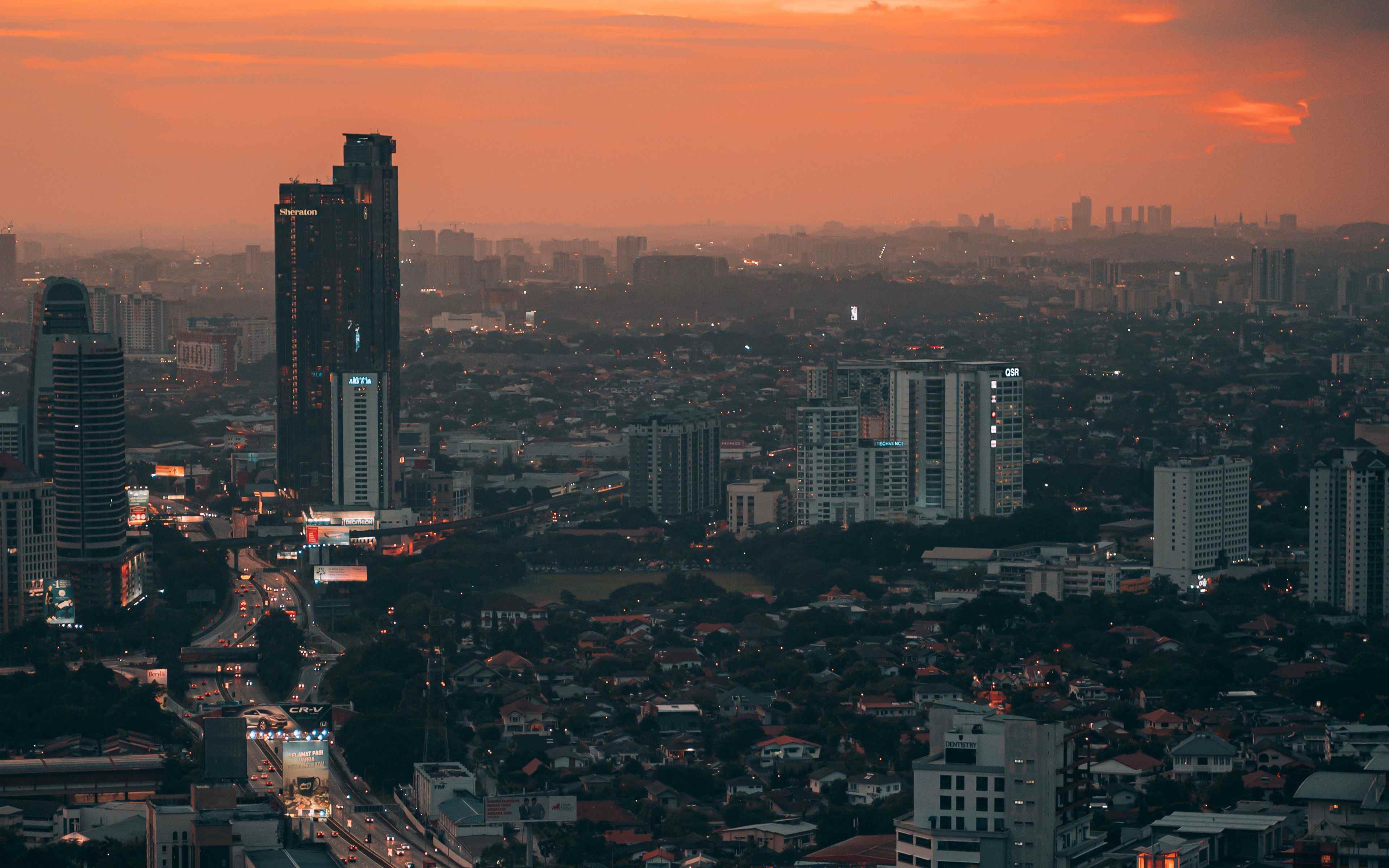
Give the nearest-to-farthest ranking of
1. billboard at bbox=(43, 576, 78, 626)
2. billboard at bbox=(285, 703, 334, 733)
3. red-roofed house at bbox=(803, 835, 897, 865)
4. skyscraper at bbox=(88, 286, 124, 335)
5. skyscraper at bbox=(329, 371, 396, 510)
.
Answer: red-roofed house at bbox=(803, 835, 897, 865) < billboard at bbox=(285, 703, 334, 733) < billboard at bbox=(43, 576, 78, 626) < skyscraper at bbox=(329, 371, 396, 510) < skyscraper at bbox=(88, 286, 124, 335)

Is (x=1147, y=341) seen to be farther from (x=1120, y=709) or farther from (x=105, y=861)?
(x=105, y=861)

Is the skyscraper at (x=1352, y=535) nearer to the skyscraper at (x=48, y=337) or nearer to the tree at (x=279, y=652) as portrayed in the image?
the tree at (x=279, y=652)

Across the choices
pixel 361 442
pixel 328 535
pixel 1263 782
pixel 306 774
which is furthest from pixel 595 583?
pixel 1263 782

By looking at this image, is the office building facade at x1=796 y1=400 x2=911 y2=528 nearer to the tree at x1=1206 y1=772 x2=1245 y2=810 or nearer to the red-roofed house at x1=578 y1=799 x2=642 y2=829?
the red-roofed house at x1=578 y1=799 x2=642 y2=829

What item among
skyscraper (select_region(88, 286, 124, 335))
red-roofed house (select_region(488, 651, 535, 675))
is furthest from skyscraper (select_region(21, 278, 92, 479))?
skyscraper (select_region(88, 286, 124, 335))

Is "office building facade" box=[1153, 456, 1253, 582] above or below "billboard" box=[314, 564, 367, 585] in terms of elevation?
above

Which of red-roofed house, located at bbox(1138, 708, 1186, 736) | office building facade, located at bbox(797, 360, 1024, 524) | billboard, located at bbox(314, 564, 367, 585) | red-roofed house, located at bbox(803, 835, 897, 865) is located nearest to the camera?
red-roofed house, located at bbox(803, 835, 897, 865)

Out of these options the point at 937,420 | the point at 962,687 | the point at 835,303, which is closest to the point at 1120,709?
the point at 962,687

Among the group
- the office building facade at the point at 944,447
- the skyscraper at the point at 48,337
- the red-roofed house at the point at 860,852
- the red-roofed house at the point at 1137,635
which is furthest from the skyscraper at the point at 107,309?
the red-roofed house at the point at 860,852
